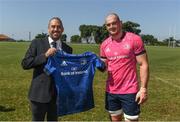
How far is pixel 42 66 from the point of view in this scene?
6344mm

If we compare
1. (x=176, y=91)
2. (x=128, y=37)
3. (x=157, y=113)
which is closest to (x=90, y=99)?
(x=128, y=37)

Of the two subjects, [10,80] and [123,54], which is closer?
[123,54]

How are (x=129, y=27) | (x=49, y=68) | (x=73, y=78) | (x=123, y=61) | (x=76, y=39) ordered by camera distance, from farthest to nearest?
(x=76, y=39) → (x=129, y=27) → (x=73, y=78) → (x=123, y=61) → (x=49, y=68)

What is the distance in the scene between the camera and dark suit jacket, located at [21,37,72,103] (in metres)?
6.27

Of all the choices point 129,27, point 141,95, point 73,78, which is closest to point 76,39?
point 129,27

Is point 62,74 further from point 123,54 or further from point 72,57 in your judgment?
point 123,54

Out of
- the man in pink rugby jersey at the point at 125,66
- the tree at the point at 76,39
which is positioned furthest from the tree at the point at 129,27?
the tree at the point at 76,39

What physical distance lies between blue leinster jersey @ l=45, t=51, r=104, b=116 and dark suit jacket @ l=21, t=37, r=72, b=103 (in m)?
0.11

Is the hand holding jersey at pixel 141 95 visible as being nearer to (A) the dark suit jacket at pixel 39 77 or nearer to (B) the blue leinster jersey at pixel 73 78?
(B) the blue leinster jersey at pixel 73 78

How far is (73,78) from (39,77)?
60cm

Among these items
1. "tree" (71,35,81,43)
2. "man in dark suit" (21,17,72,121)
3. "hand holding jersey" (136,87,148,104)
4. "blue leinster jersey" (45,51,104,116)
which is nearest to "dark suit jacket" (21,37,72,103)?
"man in dark suit" (21,17,72,121)

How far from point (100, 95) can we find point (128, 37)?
8106 mm

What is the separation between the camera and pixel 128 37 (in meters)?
6.43

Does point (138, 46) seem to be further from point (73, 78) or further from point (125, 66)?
point (73, 78)
